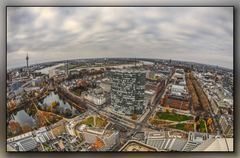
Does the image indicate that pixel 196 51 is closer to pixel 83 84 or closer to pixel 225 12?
pixel 225 12

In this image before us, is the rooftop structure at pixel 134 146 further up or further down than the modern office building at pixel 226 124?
further down

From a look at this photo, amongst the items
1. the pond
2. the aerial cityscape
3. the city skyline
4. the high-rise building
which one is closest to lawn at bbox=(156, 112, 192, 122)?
the aerial cityscape

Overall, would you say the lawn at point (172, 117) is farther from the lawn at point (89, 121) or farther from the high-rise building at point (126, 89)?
the lawn at point (89, 121)

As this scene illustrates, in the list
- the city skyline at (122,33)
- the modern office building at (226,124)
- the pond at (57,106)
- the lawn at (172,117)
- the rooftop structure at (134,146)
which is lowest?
the rooftop structure at (134,146)

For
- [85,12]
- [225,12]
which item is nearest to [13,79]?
[85,12]

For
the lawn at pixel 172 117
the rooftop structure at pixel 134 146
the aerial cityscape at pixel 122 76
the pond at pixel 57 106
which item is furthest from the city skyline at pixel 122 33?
the rooftop structure at pixel 134 146

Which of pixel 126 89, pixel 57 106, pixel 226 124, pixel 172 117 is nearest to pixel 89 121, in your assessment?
pixel 57 106
